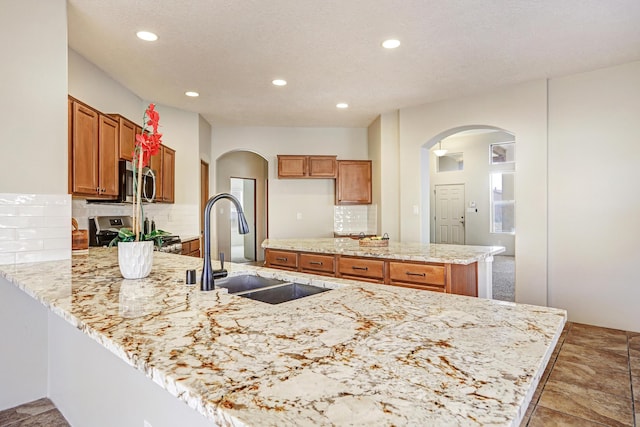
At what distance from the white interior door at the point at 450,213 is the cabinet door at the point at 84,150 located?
8.09 m

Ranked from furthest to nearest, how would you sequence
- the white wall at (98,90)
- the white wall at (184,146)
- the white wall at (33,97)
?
the white wall at (184,146) → the white wall at (98,90) → the white wall at (33,97)

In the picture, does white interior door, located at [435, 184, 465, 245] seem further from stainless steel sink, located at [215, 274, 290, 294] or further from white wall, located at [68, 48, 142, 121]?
stainless steel sink, located at [215, 274, 290, 294]

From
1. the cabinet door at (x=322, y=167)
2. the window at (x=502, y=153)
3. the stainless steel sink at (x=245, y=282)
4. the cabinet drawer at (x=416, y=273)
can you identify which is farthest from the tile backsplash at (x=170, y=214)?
the window at (x=502, y=153)

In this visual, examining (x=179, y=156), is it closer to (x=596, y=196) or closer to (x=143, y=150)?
(x=143, y=150)

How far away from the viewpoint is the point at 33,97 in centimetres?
215

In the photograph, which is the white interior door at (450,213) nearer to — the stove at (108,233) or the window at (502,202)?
the window at (502,202)

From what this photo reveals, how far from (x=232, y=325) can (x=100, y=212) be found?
366 centimetres

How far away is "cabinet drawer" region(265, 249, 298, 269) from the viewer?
3.55 meters

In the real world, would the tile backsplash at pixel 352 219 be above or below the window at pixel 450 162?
below

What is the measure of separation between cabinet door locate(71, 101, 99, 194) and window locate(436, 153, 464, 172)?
818 centimetres

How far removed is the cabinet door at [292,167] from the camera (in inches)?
239

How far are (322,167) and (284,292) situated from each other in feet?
14.9

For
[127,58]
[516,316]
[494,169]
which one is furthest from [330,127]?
[516,316]

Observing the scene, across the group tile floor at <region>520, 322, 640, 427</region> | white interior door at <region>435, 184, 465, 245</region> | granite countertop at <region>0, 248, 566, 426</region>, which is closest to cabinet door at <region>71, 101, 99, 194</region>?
granite countertop at <region>0, 248, 566, 426</region>
